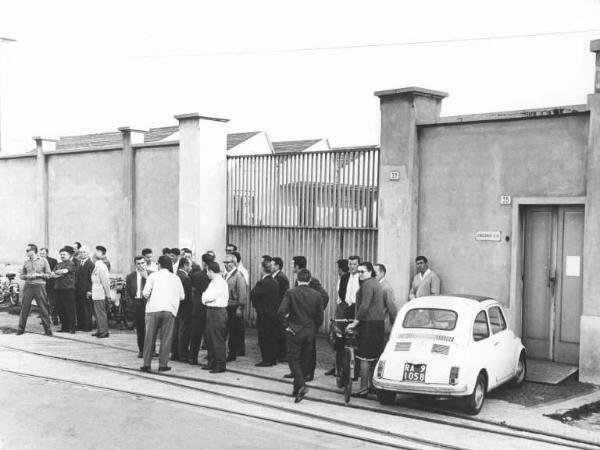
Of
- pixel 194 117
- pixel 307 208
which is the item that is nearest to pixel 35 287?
pixel 194 117

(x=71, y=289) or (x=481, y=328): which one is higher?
(x=481, y=328)

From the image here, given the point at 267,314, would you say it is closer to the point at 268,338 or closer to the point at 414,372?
the point at 268,338

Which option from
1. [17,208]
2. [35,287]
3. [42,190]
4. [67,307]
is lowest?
[67,307]

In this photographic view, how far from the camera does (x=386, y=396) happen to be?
10445 millimetres

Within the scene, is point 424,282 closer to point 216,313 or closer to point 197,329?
point 216,313

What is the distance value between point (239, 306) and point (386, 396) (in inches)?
153

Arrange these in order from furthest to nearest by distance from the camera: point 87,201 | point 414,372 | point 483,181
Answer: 1. point 87,201
2. point 483,181
3. point 414,372

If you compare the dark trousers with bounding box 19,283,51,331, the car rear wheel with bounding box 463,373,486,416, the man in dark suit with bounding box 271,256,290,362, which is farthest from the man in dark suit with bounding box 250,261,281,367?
the dark trousers with bounding box 19,283,51,331

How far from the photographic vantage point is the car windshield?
10528 mm

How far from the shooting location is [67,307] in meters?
16.8

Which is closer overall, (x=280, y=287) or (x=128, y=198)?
(x=280, y=287)

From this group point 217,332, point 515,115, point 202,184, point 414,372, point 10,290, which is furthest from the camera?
point 10,290

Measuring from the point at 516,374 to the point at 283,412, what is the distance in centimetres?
373

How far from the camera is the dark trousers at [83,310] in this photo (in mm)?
16922
